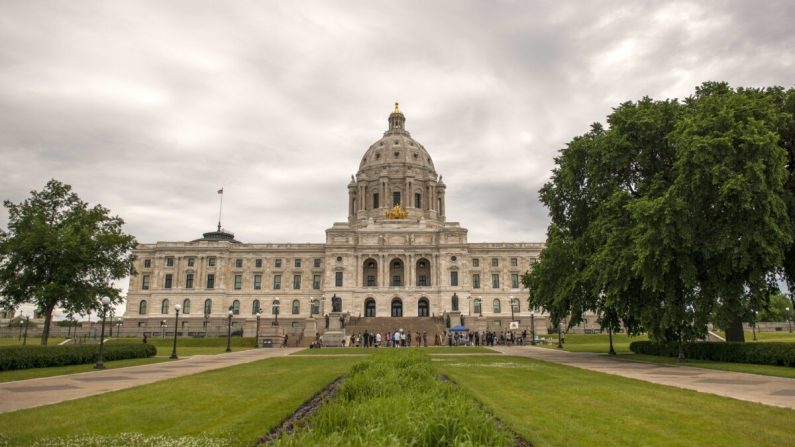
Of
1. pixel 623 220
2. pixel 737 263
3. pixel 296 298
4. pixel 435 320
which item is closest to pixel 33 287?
pixel 623 220

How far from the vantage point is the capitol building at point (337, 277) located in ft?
313

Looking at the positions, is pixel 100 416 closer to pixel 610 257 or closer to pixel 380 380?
pixel 380 380

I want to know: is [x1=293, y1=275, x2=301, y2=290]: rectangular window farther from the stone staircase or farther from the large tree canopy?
the large tree canopy

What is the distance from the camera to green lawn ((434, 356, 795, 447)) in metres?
9.89

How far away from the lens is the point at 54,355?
28109mm

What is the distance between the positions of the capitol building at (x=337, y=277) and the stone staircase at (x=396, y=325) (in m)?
12.6

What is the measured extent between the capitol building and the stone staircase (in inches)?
495

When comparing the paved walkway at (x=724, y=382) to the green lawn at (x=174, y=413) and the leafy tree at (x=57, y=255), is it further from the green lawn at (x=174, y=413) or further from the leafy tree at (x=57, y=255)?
the leafy tree at (x=57, y=255)

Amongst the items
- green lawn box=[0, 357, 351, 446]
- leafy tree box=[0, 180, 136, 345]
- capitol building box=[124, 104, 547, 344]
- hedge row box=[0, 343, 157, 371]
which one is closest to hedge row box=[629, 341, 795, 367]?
green lawn box=[0, 357, 351, 446]

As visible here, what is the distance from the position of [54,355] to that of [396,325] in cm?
5263

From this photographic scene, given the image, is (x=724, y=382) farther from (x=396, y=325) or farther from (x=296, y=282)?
(x=296, y=282)

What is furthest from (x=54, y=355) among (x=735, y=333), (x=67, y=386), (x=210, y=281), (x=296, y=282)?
(x=210, y=281)

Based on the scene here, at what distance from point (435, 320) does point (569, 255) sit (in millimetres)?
49418

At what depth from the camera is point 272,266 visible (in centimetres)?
10181
